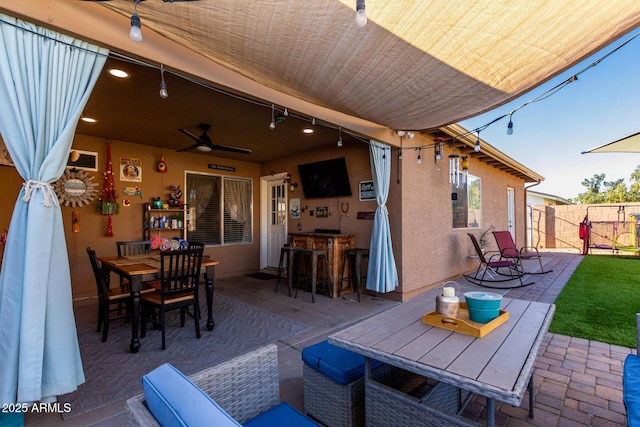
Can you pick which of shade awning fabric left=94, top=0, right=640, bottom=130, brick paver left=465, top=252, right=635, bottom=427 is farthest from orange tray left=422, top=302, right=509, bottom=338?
shade awning fabric left=94, top=0, right=640, bottom=130

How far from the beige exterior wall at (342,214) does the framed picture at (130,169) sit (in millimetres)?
72

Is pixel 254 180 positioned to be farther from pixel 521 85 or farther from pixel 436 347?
pixel 436 347

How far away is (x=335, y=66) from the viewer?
230cm

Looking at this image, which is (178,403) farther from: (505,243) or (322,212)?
(505,243)

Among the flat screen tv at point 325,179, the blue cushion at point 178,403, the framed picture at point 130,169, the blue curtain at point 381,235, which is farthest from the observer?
the flat screen tv at point 325,179

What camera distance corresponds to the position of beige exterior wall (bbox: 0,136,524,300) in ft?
15.3

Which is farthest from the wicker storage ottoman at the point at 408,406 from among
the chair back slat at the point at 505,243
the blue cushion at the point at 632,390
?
the chair back slat at the point at 505,243

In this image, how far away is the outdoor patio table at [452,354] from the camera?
3.79 feet

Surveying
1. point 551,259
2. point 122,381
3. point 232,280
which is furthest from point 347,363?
point 551,259

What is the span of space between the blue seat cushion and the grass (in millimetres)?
2888

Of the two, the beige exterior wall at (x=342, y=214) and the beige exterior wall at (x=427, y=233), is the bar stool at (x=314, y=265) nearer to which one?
the beige exterior wall at (x=342, y=214)

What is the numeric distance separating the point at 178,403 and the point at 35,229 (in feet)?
5.09

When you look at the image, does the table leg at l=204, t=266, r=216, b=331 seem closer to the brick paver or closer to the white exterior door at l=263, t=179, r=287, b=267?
the brick paver

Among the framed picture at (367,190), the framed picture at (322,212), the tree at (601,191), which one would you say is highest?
the tree at (601,191)
